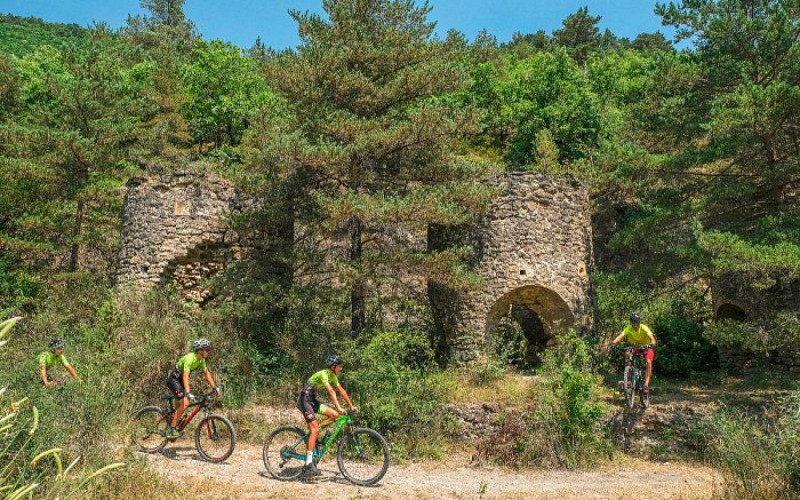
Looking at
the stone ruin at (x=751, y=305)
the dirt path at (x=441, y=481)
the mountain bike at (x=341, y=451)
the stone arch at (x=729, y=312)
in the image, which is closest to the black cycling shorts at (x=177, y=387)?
the dirt path at (x=441, y=481)

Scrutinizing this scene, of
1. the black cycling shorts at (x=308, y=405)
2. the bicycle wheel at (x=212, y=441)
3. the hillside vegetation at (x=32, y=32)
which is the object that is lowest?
the bicycle wheel at (x=212, y=441)

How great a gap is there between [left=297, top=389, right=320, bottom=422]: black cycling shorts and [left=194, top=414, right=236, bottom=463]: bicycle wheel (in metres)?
1.36

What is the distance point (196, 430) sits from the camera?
8.91 metres

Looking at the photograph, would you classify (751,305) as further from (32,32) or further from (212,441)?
(32,32)

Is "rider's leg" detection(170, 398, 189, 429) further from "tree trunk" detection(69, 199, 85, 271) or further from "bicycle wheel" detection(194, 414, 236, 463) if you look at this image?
"tree trunk" detection(69, 199, 85, 271)

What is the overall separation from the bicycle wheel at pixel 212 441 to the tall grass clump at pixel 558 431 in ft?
12.5

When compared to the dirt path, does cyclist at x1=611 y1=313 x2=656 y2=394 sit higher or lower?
higher

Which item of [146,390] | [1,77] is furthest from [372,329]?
[1,77]

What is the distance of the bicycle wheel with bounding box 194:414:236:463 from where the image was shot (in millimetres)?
8695

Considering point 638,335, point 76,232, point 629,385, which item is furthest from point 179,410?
point 76,232

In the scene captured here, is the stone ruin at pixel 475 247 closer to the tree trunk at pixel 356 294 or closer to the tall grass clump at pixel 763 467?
the tree trunk at pixel 356 294

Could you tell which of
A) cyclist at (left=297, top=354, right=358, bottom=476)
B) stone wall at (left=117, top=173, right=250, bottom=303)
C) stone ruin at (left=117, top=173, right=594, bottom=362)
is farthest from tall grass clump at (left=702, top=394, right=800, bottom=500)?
stone wall at (left=117, top=173, right=250, bottom=303)

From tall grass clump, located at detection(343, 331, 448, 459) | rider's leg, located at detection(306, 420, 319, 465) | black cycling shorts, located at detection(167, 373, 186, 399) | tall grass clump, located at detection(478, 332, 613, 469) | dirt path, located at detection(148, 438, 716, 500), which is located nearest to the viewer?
dirt path, located at detection(148, 438, 716, 500)

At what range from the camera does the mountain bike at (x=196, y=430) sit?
8766mm
